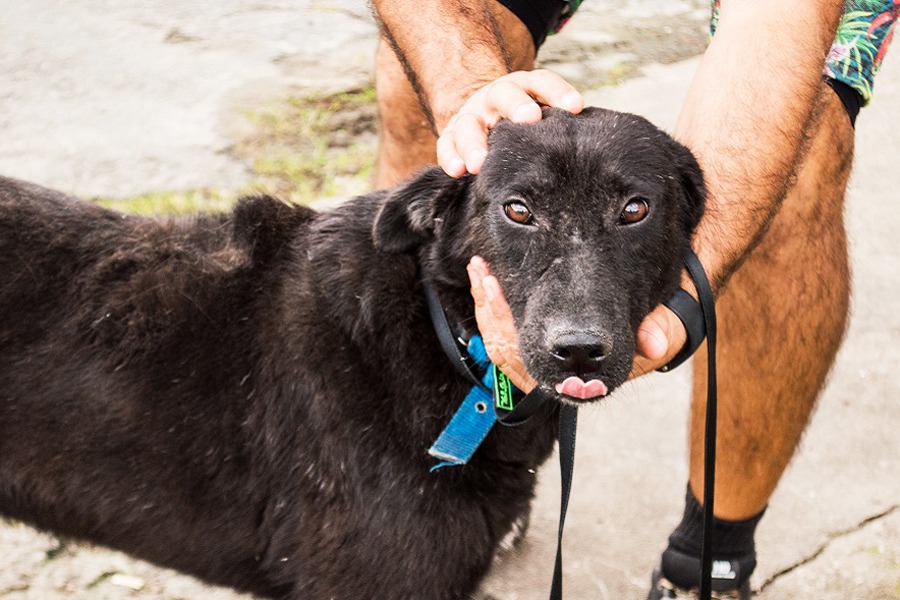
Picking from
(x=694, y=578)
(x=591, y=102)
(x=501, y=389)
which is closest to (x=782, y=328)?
(x=694, y=578)

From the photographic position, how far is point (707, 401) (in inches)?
77.4

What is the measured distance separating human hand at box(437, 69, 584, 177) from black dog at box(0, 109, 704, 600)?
0.19 feet

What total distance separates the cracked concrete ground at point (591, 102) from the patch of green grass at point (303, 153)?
100 mm

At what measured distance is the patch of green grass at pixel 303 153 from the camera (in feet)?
12.9

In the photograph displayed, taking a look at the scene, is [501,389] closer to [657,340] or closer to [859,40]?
[657,340]

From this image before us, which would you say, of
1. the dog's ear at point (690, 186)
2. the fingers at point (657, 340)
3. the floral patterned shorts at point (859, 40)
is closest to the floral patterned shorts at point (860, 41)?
the floral patterned shorts at point (859, 40)

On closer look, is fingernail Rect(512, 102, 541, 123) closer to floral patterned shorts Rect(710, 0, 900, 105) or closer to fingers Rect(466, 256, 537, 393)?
fingers Rect(466, 256, 537, 393)

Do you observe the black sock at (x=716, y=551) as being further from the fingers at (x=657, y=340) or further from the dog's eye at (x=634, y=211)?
the dog's eye at (x=634, y=211)

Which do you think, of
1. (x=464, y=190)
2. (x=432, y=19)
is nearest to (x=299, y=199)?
(x=432, y=19)

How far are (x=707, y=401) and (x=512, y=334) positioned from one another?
0.41m

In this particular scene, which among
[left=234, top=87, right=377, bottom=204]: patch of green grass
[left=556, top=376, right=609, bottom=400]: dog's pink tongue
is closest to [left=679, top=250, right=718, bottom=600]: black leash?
[left=556, top=376, right=609, bottom=400]: dog's pink tongue

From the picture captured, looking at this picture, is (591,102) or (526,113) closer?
(526,113)

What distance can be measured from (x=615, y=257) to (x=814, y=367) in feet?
2.82

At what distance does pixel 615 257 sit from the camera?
1.81 m
